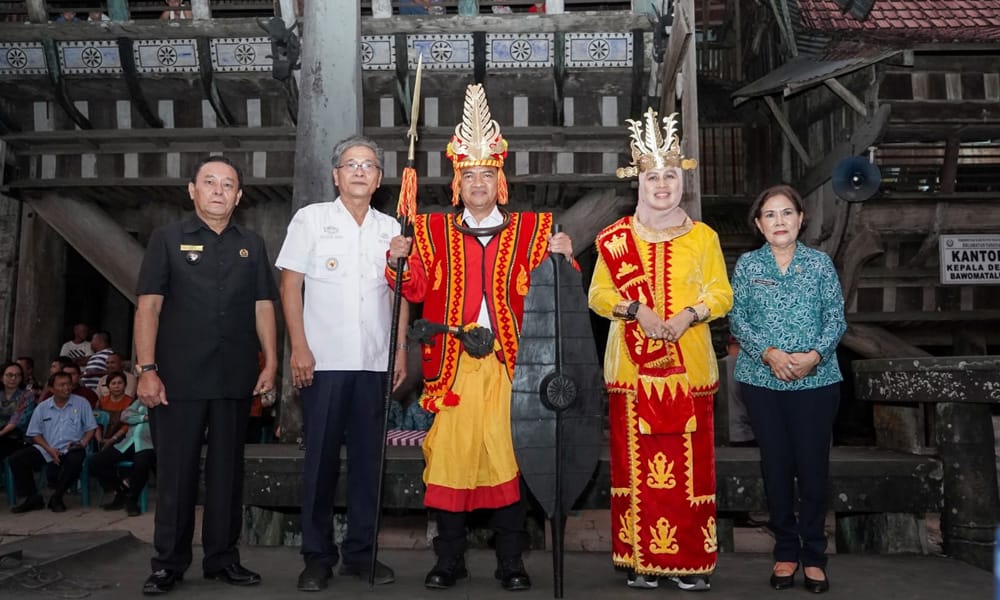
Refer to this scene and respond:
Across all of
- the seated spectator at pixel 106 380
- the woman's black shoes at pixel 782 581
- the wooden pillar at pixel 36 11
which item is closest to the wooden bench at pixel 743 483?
the woman's black shoes at pixel 782 581

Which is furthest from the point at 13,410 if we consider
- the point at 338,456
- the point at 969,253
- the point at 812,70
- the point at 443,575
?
the point at 969,253

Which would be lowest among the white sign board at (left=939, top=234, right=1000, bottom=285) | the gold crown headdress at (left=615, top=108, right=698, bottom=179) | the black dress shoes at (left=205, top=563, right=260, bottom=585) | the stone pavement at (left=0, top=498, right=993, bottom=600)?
the stone pavement at (left=0, top=498, right=993, bottom=600)

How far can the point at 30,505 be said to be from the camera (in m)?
6.96

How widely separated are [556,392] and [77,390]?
6132mm

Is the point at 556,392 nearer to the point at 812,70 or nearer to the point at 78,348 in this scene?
the point at 812,70

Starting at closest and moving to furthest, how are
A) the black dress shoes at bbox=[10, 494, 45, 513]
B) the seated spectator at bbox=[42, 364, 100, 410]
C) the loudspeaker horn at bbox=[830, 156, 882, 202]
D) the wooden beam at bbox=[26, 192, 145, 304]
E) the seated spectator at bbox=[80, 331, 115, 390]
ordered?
the black dress shoes at bbox=[10, 494, 45, 513] < the seated spectator at bbox=[42, 364, 100, 410] < the wooden beam at bbox=[26, 192, 145, 304] < the loudspeaker horn at bbox=[830, 156, 882, 202] < the seated spectator at bbox=[80, 331, 115, 390]

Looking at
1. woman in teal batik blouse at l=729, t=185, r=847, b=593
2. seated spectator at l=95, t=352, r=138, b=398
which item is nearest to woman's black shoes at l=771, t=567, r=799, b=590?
woman in teal batik blouse at l=729, t=185, r=847, b=593

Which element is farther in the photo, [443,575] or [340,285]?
[340,285]

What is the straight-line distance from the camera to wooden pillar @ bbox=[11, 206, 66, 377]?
959 centimetres

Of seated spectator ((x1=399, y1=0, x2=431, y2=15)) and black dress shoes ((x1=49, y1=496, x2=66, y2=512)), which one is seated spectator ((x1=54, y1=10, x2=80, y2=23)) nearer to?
seated spectator ((x1=399, y1=0, x2=431, y2=15))

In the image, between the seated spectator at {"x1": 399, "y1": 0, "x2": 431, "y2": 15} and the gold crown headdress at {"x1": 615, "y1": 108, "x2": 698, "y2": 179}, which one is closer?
the gold crown headdress at {"x1": 615, "y1": 108, "x2": 698, "y2": 179}

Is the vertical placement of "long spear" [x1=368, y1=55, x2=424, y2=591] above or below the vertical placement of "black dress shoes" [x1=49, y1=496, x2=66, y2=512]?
above

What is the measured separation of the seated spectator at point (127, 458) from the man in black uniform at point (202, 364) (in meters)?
3.78

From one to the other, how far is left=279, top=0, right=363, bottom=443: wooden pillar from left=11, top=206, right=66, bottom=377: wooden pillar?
240 inches
